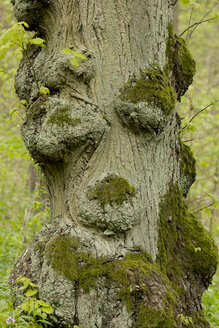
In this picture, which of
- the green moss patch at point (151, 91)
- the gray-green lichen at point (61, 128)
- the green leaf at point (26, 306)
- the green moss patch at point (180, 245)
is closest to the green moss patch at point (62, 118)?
the gray-green lichen at point (61, 128)

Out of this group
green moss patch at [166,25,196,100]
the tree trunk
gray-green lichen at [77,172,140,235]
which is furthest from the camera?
green moss patch at [166,25,196,100]

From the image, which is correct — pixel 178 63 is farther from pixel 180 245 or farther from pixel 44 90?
pixel 180 245

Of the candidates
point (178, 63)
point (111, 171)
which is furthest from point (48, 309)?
point (178, 63)

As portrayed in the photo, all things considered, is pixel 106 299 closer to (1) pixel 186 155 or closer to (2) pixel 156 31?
(1) pixel 186 155

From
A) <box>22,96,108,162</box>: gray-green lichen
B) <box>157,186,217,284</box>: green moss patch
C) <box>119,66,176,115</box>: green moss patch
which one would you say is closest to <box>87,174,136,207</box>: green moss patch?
Answer: <box>22,96,108,162</box>: gray-green lichen

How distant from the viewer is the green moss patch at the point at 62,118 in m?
2.93

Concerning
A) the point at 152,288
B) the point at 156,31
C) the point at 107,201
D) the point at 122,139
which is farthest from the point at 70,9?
the point at 152,288

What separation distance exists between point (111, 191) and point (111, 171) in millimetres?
184

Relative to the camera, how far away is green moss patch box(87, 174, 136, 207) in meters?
2.90

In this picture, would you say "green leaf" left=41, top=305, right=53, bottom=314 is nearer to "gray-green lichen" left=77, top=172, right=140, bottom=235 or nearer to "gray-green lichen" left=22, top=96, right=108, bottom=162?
"gray-green lichen" left=77, top=172, right=140, bottom=235

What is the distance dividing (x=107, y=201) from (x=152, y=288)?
692 millimetres

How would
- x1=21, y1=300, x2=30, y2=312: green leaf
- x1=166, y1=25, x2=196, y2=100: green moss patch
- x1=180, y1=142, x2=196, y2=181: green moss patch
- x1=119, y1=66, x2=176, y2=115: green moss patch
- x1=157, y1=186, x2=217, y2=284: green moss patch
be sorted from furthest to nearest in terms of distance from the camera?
x1=180, y1=142, x2=196, y2=181: green moss patch
x1=166, y1=25, x2=196, y2=100: green moss patch
x1=157, y1=186, x2=217, y2=284: green moss patch
x1=119, y1=66, x2=176, y2=115: green moss patch
x1=21, y1=300, x2=30, y2=312: green leaf

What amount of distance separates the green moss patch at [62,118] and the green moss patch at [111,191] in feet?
1.65

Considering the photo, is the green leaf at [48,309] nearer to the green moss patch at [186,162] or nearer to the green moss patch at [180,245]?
the green moss patch at [180,245]
